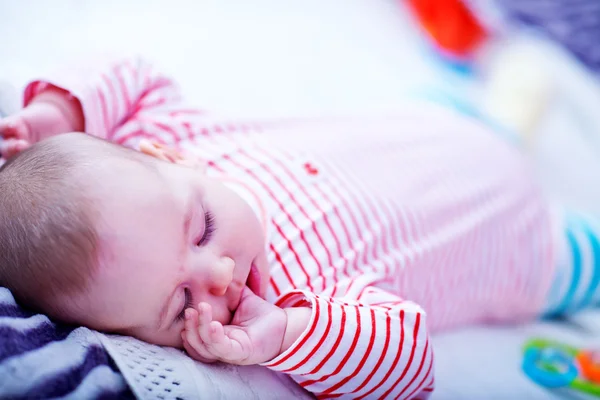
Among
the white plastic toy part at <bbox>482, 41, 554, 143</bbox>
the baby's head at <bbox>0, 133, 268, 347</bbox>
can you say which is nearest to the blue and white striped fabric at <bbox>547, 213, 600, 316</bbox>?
the white plastic toy part at <bbox>482, 41, 554, 143</bbox>

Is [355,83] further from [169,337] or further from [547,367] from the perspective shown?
[169,337]

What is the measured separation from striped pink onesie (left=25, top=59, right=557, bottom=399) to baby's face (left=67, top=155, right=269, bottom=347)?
106mm

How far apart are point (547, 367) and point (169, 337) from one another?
0.67 metres

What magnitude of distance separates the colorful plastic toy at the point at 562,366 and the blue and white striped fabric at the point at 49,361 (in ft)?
2.35

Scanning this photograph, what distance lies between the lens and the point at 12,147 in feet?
2.66

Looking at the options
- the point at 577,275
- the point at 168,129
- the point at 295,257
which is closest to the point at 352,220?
the point at 295,257

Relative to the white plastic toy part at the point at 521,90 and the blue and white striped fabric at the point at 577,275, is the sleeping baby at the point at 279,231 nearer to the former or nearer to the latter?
the blue and white striped fabric at the point at 577,275

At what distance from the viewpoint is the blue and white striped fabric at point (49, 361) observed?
53 cm

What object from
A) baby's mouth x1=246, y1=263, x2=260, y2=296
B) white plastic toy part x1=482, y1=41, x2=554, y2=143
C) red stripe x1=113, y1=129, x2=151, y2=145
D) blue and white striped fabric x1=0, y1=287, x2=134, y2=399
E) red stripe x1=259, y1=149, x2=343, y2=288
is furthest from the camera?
white plastic toy part x1=482, y1=41, x2=554, y2=143

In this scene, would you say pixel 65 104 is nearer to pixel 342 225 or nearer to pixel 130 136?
pixel 130 136

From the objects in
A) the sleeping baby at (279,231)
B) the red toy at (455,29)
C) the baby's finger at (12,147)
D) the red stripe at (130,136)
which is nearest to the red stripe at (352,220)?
the sleeping baby at (279,231)

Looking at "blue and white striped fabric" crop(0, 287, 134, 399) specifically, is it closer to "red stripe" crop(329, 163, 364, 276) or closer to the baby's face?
the baby's face

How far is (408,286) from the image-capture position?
37.8 inches

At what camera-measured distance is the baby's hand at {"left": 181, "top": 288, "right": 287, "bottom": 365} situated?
2.15 ft
